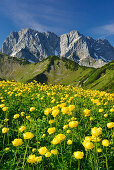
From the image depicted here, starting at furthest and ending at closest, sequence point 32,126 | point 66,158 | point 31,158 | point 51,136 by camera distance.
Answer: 1. point 32,126
2. point 51,136
3. point 66,158
4. point 31,158

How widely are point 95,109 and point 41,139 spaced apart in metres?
3.40

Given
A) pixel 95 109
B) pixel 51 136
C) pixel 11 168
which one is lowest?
pixel 11 168

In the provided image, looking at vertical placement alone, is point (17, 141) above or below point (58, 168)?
above

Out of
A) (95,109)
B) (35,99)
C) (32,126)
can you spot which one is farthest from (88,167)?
(35,99)

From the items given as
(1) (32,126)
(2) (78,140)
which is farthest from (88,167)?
(1) (32,126)

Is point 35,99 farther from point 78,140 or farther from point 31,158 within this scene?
point 31,158

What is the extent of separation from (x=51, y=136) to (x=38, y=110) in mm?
2424

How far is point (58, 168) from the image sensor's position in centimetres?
314

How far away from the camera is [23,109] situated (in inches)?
268

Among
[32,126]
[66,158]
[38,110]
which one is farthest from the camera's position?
[38,110]

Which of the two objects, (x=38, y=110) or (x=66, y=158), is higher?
(x=38, y=110)

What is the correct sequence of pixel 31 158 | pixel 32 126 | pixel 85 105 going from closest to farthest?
pixel 31 158 → pixel 32 126 → pixel 85 105

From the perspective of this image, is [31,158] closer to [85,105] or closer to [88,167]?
[88,167]

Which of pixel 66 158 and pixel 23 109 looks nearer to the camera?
pixel 66 158
